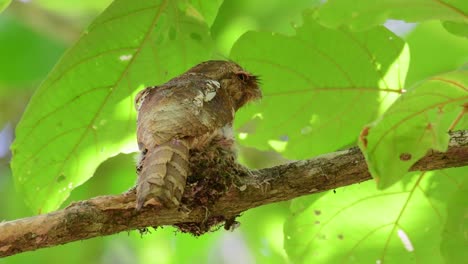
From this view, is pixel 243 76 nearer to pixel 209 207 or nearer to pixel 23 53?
pixel 209 207

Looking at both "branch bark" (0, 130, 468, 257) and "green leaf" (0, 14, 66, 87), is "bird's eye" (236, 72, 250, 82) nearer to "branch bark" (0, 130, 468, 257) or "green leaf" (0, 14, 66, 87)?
"branch bark" (0, 130, 468, 257)

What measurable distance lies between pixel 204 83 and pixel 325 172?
78 centimetres

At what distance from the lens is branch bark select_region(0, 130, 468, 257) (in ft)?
7.20

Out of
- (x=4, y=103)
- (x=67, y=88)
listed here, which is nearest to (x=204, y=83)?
(x=67, y=88)

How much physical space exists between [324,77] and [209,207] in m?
0.73

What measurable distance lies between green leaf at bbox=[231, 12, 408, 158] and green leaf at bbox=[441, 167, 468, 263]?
484mm

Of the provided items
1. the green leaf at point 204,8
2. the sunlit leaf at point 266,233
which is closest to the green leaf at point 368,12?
the green leaf at point 204,8

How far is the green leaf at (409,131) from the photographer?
1.97 metres

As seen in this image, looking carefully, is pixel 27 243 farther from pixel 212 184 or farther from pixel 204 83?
pixel 204 83

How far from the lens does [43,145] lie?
9.55ft

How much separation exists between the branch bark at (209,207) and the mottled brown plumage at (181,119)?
0.41 feet

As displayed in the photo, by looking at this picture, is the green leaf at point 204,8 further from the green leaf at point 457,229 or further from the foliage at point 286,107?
the green leaf at point 457,229

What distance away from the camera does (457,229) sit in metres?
2.47

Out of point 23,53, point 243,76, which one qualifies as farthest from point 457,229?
point 23,53
